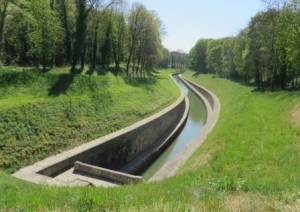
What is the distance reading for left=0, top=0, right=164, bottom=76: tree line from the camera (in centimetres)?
2910

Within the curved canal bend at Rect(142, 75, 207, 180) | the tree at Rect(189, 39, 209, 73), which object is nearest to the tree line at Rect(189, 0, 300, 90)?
the curved canal bend at Rect(142, 75, 207, 180)

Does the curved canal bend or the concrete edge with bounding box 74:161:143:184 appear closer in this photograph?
the concrete edge with bounding box 74:161:143:184

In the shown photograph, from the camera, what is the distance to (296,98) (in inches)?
1064

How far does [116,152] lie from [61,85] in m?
8.75

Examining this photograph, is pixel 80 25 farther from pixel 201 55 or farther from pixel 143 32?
pixel 201 55

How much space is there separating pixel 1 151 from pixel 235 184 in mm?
11380

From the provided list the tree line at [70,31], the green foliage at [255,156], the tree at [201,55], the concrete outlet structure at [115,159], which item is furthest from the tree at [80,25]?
the tree at [201,55]

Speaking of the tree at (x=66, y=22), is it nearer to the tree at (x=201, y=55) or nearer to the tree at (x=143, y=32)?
the tree at (x=143, y=32)

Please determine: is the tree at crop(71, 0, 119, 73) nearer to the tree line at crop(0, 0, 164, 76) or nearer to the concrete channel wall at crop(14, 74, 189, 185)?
the tree line at crop(0, 0, 164, 76)

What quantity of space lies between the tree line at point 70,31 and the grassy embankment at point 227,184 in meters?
17.4

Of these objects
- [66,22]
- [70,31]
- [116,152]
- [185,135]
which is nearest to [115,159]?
[116,152]

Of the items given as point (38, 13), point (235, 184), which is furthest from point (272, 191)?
point (38, 13)

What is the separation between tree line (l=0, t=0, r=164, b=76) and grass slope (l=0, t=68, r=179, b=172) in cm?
403

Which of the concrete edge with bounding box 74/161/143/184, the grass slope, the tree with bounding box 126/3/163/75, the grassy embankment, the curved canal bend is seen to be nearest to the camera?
the grassy embankment
